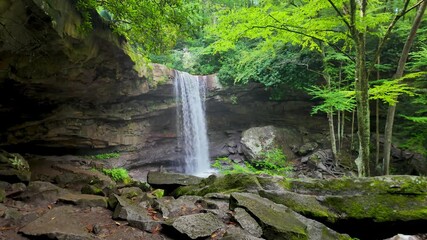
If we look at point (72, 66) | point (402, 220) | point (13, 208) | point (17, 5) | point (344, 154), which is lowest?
point (344, 154)

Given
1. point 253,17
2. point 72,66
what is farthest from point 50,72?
point 253,17

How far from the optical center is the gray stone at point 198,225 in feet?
9.60

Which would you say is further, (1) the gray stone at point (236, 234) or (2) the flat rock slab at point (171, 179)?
(2) the flat rock slab at point (171, 179)

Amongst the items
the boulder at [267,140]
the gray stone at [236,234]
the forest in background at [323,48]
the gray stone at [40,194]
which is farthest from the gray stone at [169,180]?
the boulder at [267,140]

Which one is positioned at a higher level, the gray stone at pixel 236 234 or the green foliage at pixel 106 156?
the gray stone at pixel 236 234

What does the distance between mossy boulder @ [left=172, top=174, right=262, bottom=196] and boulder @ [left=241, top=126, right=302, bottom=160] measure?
795cm

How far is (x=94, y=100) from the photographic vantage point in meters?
11.0

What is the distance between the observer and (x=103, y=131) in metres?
12.7

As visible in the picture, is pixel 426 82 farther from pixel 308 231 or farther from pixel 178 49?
pixel 178 49

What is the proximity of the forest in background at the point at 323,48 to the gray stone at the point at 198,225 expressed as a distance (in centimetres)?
381

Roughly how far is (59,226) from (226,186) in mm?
2719

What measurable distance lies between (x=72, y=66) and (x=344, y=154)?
11.3 metres

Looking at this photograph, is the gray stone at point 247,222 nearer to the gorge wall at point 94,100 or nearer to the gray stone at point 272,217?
the gray stone at point 272,217

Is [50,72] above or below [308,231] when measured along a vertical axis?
above
